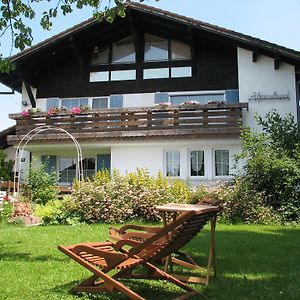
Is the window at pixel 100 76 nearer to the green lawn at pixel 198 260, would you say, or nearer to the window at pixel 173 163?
the window at pixel 173 163

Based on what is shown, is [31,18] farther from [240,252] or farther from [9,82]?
[9,82]

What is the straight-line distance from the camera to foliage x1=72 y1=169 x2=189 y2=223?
11414 mm

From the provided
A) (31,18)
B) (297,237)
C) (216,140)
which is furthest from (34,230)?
(216,140)

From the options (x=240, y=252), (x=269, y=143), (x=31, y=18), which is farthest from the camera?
Result: (x=269, y=143)

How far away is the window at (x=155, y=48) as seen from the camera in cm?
1956

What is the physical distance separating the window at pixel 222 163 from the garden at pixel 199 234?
2716 mm

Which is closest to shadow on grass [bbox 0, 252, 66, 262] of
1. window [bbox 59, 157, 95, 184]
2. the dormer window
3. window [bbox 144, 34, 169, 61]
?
window [bbox 59, 157, 95, 184]

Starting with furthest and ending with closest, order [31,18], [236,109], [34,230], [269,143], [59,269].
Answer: [236,109]
[269,143]
[34,230]
[31,18]
[59,269]

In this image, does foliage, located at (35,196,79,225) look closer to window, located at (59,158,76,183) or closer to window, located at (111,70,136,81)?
window, located at (59,158,76,183)

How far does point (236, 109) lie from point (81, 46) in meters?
→ 7.66

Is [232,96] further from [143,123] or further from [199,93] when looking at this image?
[143,123]

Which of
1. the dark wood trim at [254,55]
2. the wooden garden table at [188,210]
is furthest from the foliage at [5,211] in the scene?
the dark wood trim at [254,55]

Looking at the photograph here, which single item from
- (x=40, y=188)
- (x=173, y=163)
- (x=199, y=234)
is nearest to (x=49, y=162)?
(x=40, y=188)

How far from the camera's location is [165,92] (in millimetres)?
19109
